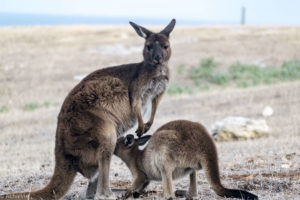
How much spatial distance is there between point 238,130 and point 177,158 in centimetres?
663

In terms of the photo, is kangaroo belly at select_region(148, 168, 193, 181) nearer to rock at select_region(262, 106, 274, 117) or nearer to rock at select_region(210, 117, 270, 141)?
rock at select_region(210, 117, 270, 141)

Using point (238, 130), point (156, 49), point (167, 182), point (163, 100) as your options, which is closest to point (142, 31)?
point (156, 49)

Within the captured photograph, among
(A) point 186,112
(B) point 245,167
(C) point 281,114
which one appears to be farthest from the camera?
(A) point 186,112

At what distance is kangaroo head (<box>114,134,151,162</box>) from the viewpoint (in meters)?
6.51

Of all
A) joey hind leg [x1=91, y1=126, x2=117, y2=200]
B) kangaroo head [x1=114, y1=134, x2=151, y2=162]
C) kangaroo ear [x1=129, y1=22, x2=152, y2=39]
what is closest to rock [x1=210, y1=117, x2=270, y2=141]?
kangaroo ear [x1=129, y1=22, x2=152, y2=39]

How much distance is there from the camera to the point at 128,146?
6.58m

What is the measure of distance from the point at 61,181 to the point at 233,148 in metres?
5.68

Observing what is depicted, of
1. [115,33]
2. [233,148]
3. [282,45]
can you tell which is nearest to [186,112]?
[233,148]

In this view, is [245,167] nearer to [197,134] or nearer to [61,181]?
[197,134]

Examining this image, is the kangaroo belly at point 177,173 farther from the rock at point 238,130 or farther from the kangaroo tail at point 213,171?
the rock at point 238,130

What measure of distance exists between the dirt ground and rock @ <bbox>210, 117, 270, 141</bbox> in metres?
0.32

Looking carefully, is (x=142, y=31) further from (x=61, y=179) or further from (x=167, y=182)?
(x=61, y=179)

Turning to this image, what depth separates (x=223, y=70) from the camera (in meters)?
27.4

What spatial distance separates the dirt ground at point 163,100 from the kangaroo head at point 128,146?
0.67m
